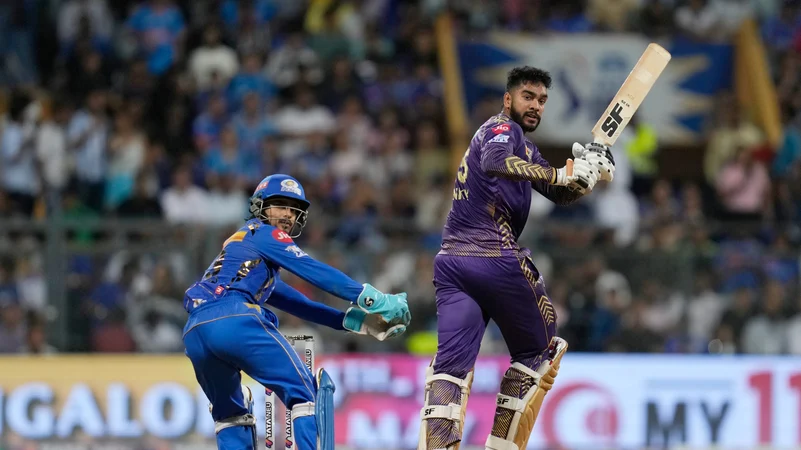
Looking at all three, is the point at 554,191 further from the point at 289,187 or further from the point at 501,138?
the point at 289,187

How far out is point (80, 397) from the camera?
1395 centimetres

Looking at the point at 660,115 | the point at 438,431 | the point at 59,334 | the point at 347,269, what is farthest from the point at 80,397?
the point at 660,115

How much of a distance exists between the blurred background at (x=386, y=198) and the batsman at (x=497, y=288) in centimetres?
383

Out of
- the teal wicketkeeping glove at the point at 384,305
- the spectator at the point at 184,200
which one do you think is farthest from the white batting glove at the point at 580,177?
the spectator at the point at 184,200

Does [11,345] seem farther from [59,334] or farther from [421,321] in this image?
[421,321]

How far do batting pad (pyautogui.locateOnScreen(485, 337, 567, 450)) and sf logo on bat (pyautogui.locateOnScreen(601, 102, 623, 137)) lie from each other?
4.57ft

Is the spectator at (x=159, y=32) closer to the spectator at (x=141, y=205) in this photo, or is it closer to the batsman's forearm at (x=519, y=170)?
the spectator at (x=141, y=205)

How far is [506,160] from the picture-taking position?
325 inches

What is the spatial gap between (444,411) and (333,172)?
791 centimetres

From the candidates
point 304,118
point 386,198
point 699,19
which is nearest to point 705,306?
point 386,198

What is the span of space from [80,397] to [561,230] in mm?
5315

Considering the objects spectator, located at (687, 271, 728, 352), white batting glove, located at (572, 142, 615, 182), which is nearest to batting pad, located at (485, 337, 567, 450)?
white batting glove, located at (572, 142, 615, 182)

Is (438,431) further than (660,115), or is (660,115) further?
(660,115)

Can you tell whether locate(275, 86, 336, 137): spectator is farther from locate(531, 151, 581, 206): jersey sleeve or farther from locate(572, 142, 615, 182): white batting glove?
locate(572, 142, 615, 182): white batting glove
